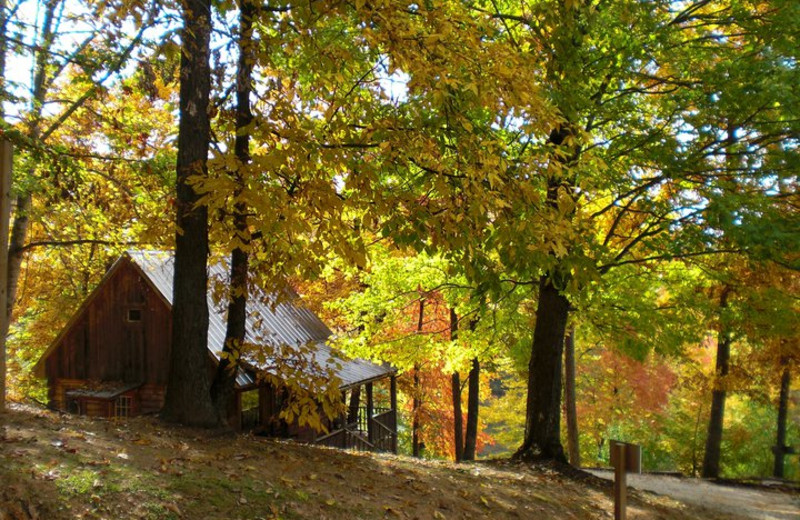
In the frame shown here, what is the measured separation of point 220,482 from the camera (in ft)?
17.7

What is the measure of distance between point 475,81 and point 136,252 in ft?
46.5

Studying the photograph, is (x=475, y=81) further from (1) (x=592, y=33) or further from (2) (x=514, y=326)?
(2) (x=514, y=326)

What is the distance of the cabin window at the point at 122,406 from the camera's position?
18.0 m

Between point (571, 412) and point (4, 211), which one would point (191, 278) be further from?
point (571, 412)

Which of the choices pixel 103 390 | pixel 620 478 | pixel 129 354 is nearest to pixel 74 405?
pixel 103 390

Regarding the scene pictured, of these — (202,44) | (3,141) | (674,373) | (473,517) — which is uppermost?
(202,44)

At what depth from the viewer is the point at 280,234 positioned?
607 cm

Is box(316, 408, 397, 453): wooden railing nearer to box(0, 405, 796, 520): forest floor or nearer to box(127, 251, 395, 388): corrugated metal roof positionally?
box(127, 251, 395, 388): corrugated metal roof

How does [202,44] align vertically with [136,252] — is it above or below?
above

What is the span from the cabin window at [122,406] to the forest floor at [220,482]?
1197cm

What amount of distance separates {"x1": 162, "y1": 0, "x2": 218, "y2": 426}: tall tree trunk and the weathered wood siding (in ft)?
36.2

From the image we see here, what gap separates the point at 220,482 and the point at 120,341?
46.7 ft

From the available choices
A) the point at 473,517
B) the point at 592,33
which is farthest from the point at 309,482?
the point at 592,33

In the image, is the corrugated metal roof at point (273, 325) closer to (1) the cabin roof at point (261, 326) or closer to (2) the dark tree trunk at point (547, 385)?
(1) the cabin roof at point (261, 326)
